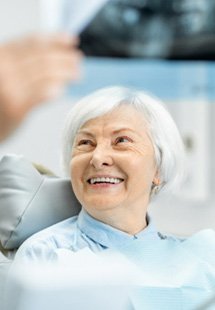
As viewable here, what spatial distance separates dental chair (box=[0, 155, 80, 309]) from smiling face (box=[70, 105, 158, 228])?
0.41 feet

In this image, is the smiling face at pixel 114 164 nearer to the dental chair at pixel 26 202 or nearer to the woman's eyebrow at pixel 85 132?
the woman's eyebrow at pixel 85 132

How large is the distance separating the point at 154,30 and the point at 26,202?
51cm

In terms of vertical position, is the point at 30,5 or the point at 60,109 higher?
the point at 30,5

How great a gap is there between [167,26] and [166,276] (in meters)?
0.64

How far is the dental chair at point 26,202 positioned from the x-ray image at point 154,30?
0.26 metres

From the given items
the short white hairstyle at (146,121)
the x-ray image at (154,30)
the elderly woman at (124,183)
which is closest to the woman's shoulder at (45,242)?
the elderly woman at (124,183)

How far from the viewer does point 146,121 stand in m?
1.14

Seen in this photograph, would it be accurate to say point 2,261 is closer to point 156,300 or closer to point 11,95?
point 156,300

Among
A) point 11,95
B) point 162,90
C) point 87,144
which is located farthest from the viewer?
point 162,90

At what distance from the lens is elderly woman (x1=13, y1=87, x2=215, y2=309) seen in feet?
3.60

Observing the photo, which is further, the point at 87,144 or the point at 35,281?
the point at 87,144

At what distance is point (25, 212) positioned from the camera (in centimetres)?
123

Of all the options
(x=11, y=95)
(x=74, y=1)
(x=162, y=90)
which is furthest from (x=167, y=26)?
(x=11, y=95)

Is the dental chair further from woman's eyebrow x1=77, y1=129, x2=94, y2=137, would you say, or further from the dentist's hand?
the dentist's hand
